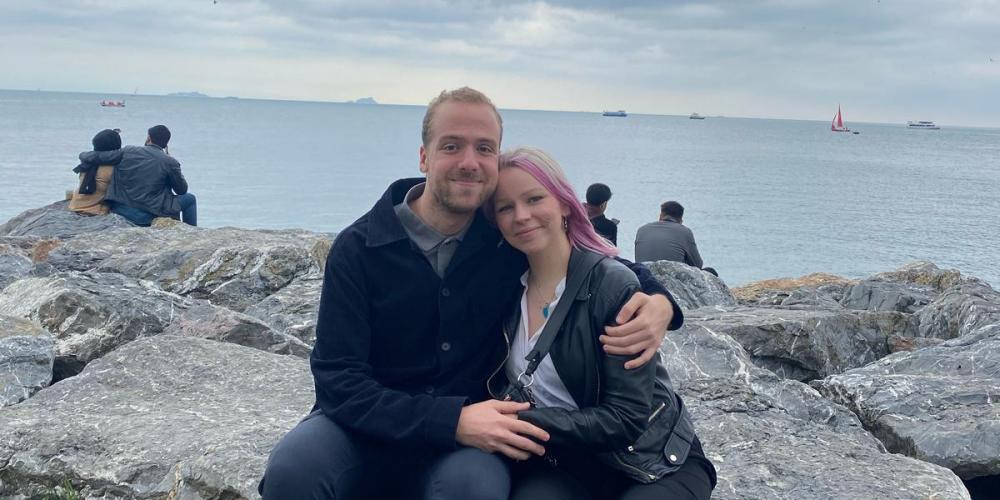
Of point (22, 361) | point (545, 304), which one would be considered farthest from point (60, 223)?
point (545, 304)

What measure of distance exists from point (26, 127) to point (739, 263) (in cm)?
7960

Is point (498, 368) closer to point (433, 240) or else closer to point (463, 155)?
point (433, 240)

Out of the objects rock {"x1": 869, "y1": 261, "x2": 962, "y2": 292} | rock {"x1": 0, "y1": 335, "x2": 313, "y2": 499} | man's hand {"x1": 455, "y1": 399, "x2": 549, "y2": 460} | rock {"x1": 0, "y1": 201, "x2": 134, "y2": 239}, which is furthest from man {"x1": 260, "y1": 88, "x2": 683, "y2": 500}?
rock {"x1": 869, "y1": 261, "x2": 962, "y2": 292}

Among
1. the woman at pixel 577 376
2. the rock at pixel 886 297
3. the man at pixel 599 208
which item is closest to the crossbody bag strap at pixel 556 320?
the woman at pixel 577 376

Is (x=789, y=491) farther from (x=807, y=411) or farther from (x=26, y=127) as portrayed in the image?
(x=26, y=127)

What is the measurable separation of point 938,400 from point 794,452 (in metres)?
1.93

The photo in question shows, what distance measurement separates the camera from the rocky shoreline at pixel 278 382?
176 inches

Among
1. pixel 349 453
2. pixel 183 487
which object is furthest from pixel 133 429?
pixel 349 453

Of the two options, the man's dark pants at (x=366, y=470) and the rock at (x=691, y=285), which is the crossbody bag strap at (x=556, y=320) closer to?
the man's dark pants at (x=366, y=470)

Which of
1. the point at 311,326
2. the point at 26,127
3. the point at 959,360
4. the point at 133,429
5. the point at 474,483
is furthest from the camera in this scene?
the point at 26,127

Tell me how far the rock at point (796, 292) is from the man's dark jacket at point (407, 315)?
7351mm

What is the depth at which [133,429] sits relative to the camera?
489 centimetres

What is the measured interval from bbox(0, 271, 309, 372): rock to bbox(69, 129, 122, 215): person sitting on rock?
6.41 metres

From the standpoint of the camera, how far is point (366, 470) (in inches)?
141
